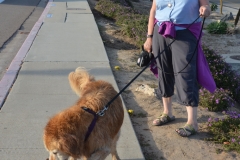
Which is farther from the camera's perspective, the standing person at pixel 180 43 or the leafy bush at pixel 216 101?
the leafy bush at pixel 216 101

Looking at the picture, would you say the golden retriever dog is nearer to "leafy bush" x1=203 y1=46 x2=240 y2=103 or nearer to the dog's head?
the dog's head

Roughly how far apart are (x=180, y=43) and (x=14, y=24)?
875 cm

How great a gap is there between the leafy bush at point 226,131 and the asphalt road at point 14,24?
3.94 meters

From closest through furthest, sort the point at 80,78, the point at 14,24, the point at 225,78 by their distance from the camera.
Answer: the point at 80,78
the point at 225,78
the point at 14,24

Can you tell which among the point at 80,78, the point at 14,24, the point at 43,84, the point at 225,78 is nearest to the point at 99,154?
the point at 80,78

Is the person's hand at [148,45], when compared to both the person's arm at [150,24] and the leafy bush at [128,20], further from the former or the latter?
the leafy bush at [128,20]

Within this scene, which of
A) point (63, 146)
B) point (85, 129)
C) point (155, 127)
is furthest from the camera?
point (155, 127)

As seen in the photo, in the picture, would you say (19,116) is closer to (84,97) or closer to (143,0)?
(84,97)

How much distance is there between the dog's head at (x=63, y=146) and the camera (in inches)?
104

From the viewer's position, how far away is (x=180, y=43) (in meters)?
4.10

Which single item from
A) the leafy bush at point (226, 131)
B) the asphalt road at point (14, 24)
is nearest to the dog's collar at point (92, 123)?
the leafy bush at point (226, 131)

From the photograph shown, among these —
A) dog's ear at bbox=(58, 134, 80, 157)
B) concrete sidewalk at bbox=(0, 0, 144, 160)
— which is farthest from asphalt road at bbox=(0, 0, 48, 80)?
dog's ear at bbox=(58, 134, 80, 157)

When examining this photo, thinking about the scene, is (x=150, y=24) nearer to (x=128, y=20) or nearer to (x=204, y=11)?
(x=204, y=11)

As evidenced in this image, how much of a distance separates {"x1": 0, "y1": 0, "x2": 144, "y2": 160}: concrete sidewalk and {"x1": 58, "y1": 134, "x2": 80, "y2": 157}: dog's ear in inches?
46.0
